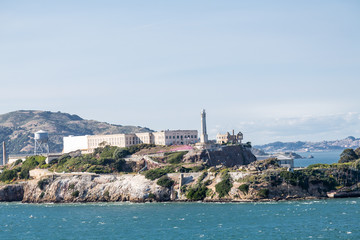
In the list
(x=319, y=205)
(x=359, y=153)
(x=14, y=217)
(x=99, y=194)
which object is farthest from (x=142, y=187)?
(x=359, y=153)

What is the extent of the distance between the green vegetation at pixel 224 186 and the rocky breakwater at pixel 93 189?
12628 mm

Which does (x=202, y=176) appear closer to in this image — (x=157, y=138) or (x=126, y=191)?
(x=126, y=191)

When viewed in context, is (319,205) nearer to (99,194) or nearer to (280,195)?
(280,195)

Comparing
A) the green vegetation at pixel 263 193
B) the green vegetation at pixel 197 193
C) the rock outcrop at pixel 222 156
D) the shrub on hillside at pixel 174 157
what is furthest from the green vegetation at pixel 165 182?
the green vegetation at pixel 263 193

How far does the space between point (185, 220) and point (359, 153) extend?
9450cm

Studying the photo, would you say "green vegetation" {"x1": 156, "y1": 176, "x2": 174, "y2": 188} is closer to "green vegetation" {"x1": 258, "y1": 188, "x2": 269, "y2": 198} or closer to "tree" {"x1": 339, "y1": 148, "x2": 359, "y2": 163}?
"green vegetation" {"x1": 258, "y1": 188, "x2": 269, "y2": 198}

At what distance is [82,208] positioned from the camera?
435 ft

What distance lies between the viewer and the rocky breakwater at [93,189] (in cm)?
14012

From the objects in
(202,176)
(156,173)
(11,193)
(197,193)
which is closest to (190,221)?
(197,193)

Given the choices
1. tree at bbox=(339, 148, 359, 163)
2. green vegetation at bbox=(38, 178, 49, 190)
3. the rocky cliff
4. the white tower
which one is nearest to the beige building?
the white tower

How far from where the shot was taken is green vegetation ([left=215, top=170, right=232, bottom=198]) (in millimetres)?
133500

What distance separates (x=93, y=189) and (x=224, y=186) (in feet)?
112

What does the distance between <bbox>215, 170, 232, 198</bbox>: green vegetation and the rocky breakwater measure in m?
12.6

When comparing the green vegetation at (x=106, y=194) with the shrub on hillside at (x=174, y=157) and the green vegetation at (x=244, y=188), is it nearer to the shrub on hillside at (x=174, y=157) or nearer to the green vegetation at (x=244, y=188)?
the shrub on hillside at (x=174, y=157)
